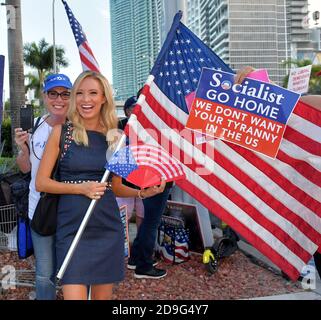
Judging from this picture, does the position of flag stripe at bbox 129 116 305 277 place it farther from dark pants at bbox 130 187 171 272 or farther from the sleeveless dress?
dark pants at bbox 130 187 171 272

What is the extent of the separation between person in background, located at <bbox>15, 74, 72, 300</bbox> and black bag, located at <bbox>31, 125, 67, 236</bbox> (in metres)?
0.19

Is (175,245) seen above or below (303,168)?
below

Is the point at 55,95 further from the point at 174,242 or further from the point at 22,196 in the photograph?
the point at 174,242

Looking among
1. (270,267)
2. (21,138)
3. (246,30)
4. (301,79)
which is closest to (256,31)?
(246,30)

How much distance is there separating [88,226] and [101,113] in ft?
2.26

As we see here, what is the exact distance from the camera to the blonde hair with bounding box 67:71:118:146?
255 cm

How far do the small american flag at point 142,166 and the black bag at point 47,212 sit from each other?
322 millimetres

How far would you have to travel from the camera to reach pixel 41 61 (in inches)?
2030

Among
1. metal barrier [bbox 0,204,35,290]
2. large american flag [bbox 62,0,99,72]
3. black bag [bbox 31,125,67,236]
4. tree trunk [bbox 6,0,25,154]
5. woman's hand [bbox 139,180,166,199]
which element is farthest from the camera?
tree trunk [bbox 6,0,25,154]

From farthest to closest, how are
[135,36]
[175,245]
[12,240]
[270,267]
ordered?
[135,36] < [12,240] < [175,245] < [270,267]

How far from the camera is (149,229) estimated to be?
4.45 metres

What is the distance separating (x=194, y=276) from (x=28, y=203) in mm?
2104

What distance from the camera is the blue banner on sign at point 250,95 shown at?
3006mm

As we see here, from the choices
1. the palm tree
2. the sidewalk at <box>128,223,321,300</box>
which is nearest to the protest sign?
the sidewalk at <box>128,223,321,300</box>
